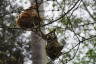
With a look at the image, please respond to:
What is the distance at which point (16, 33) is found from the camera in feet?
25.8

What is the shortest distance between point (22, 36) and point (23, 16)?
17.3 ft

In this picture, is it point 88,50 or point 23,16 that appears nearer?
point 23,16

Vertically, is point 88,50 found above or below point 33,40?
below

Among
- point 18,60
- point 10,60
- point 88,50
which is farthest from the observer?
point 10,60

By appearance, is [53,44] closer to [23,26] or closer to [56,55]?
[56,55]

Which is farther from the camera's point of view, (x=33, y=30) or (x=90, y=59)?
(x=90, y=59)

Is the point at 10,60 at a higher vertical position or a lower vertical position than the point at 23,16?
lower

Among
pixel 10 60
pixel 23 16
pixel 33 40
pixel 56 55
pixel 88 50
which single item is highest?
pixel 23 16

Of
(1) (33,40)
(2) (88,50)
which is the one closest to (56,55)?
(1) (33,40)

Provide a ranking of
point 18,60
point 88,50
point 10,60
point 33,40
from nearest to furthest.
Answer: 1. point 33,40
2. point 88,50
3. point 18,60
4. point 10,60

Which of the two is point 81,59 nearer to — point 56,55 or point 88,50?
point 88,50

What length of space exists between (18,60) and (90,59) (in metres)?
1.84

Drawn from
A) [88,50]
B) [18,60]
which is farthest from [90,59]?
[18,60]

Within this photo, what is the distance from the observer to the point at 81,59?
24.6 feet
